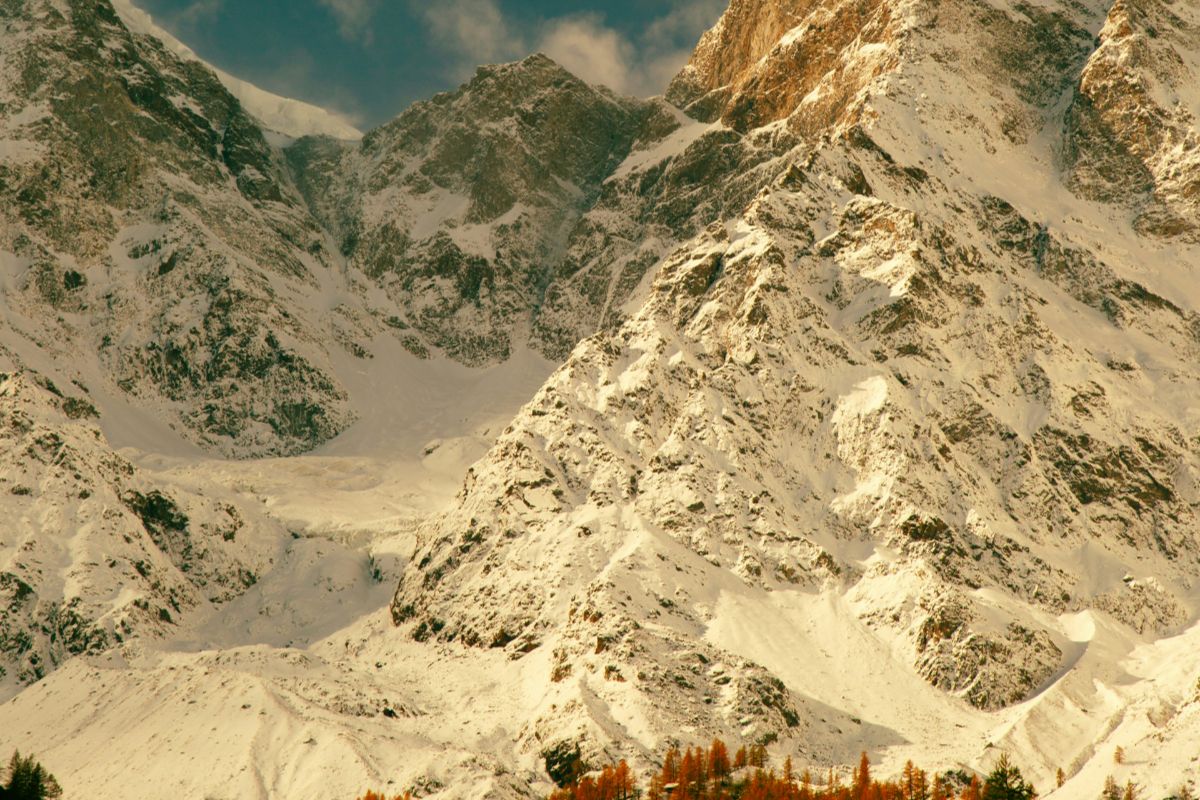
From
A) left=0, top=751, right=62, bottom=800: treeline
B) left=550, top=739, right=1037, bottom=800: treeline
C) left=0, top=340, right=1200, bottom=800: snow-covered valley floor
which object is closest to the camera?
left=550, top=739, right=1037, bottom=800: treeline

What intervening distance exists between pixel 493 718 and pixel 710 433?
4924 cm

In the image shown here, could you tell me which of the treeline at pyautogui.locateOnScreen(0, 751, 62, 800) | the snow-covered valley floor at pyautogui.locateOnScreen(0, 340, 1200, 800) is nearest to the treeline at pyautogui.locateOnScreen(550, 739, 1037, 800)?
the snow-covered valley floor at pyautogui.locateOnScreen(0, 340, 1200, 800)

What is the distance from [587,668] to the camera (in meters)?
161

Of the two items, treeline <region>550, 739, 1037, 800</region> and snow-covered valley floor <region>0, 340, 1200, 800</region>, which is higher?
snow-covered valley floor <region>0, 340, 1200, 800</region>

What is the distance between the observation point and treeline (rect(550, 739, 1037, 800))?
454 feet

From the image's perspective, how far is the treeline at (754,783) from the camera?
138250 millimetres

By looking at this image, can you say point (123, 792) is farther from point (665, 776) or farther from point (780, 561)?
point (780, 561)

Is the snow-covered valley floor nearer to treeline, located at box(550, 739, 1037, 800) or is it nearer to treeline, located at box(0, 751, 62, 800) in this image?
treeline, located at box(0, 751, 62, 800)

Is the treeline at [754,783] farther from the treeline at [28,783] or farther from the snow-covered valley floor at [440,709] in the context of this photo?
the treeline at [28,783]

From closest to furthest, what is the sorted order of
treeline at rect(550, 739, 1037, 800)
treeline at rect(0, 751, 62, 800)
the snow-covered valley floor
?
treeline at rect(550, 739, 1037, 800)
treeline at rect(0, 751, 62, 800)
the snow-covered valley floor

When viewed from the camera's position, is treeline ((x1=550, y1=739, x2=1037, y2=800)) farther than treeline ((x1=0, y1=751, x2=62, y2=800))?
No

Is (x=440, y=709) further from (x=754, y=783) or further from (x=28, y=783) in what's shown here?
(x=28, y=783)

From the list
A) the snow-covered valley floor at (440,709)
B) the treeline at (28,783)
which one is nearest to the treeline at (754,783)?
the snow-covered valley floor at (440,709)

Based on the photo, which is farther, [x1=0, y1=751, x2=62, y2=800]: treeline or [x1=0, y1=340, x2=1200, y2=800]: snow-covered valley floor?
[x1=0, y1=340, x2=1200, y2=800]: snow-covered valley floor
